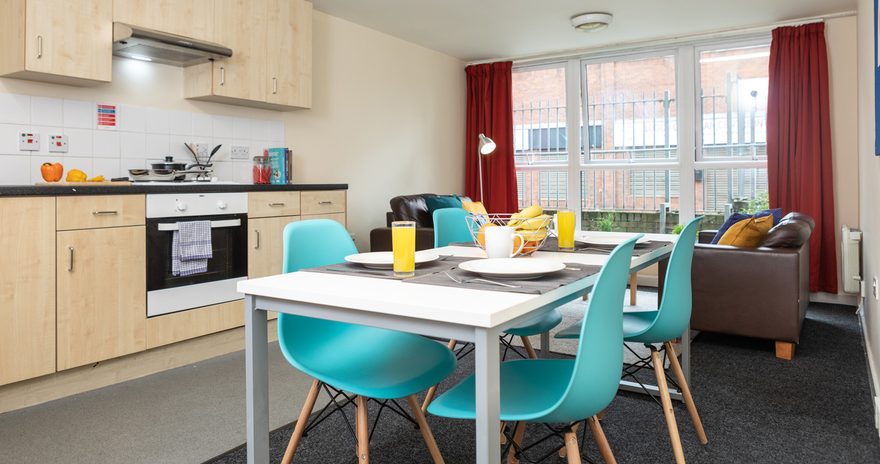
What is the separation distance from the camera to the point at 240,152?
13.2 ft

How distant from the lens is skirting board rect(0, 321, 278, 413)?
2535 mm

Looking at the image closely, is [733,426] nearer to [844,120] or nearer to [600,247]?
[600,247]

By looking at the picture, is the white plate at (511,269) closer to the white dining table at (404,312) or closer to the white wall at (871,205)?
the white dining table at (404,312)

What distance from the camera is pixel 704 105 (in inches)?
210

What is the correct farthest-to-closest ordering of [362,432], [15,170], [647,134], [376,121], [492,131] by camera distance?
1. [492,131]
2. [647,134]
3. [376,121]
4. [15,170]
5. [362,432]

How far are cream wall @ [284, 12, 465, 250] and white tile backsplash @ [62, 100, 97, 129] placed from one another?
1.39 metres

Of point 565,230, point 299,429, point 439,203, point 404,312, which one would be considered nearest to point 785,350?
point 565,230

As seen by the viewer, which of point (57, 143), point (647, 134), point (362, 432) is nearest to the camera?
point (362, 432)

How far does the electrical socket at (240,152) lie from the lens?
156 inches

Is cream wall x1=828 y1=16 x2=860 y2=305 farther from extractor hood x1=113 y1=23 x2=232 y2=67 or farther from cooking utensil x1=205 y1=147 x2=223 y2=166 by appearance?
cooking utensil x1=205 y1=147 x2=223 y2=166

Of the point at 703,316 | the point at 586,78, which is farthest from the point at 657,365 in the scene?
the point at 586,78

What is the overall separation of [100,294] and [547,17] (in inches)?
149

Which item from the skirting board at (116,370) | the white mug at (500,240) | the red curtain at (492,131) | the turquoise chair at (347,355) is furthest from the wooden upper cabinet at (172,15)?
the red curtain at (492,131)

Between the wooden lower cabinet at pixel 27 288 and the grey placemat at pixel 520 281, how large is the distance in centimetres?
196
